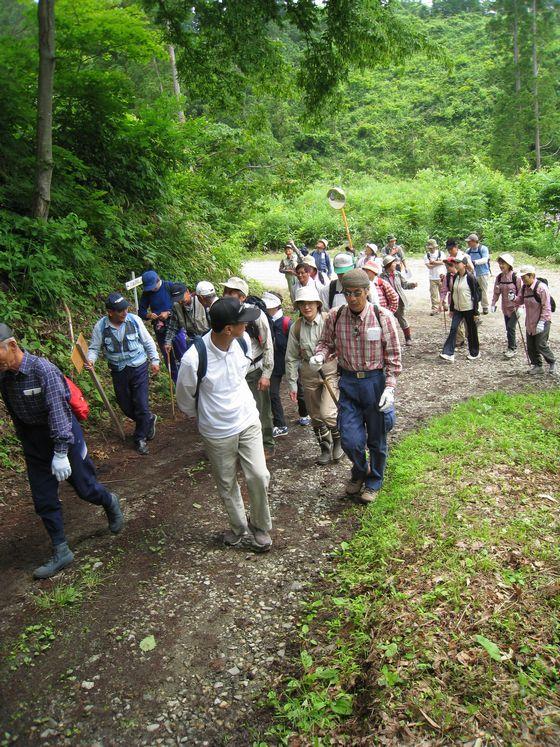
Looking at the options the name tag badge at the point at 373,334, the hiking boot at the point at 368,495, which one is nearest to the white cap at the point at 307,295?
the name tag badge at the point at 373,334

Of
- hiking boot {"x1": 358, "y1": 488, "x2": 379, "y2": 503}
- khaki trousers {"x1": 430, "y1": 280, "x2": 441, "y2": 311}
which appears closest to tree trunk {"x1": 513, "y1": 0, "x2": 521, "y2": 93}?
khaki trousers {"x1": 430, "y1": 280, "x2": 441, "y2": 311}

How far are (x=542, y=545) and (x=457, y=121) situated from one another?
5038 cm

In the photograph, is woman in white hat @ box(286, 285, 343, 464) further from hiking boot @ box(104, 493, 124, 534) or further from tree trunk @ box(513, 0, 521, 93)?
tree trunk @ box(513, 0, 521, 93)

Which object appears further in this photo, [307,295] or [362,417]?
[307,295]

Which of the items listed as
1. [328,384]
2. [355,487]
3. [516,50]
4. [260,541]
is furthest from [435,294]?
[516,50]

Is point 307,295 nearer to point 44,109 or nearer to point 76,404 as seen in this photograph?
point 76,404

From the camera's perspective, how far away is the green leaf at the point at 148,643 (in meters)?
3.83

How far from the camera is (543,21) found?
1356 inches

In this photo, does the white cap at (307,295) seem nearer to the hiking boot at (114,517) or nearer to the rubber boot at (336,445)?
the rubber boot at (336,445)

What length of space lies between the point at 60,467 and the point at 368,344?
2.87 m

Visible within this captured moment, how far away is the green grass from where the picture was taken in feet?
9.95

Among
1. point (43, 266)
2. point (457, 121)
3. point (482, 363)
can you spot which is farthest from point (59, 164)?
point (457, 121)

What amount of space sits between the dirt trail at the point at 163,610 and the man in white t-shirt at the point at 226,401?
67 cm

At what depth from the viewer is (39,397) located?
4.29 meters
